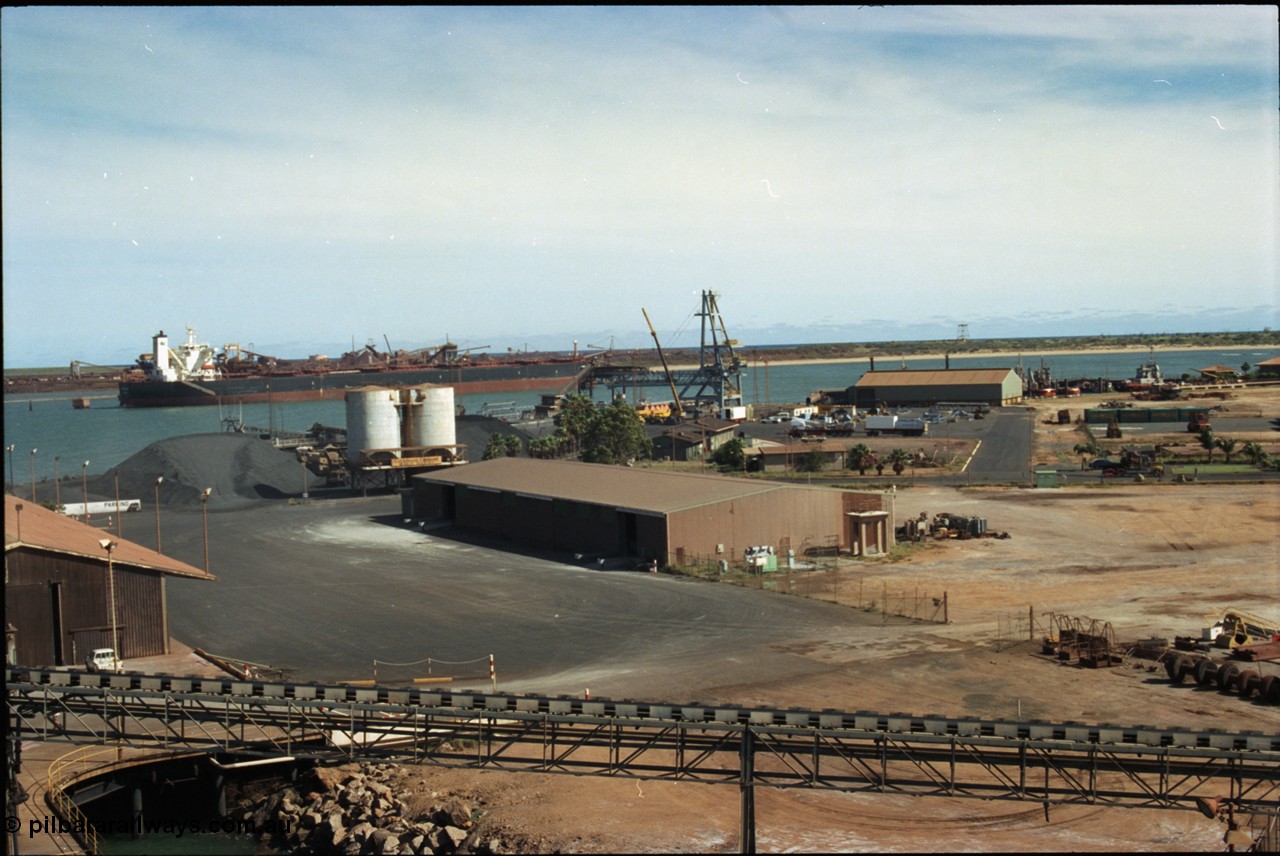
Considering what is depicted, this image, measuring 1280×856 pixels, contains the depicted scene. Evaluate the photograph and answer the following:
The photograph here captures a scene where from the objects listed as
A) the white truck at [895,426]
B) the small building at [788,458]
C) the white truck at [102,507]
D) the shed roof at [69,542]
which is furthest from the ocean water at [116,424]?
the shed roof at [69,542]

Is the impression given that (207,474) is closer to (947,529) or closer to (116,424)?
(947,529)

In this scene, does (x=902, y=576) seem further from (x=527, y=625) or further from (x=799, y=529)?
(x=527, y=625)

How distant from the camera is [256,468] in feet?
217

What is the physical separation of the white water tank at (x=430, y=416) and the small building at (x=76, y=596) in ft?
116

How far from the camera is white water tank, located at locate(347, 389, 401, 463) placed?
6394cm

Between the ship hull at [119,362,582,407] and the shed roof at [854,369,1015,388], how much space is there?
6159cm

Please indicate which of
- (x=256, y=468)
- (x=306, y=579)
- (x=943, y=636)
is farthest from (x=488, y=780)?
(x=256, y=468)

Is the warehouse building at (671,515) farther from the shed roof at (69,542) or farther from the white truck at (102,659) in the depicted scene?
the white truck at (102,659)

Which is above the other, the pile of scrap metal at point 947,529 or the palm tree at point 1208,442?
the palm tree at point 1208,442

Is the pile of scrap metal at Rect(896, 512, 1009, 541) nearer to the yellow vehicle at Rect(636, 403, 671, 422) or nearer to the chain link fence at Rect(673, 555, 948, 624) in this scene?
the chain link fence at Rect(673, 555, 948, 624)

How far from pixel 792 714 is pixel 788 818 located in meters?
3.68

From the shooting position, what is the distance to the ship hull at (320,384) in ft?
512

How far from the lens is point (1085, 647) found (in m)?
28.5

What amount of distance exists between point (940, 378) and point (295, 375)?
332ft
